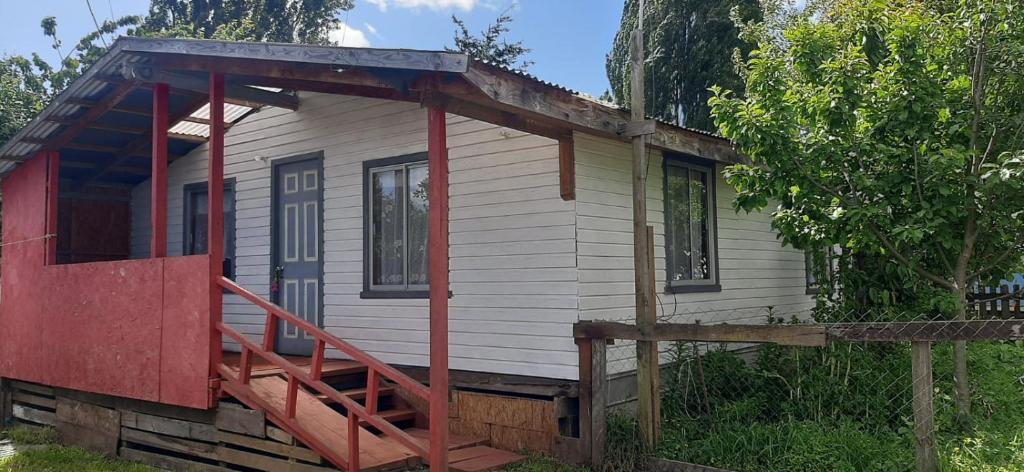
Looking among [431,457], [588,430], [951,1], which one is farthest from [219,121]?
[951,1]

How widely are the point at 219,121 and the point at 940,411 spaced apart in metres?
6.17

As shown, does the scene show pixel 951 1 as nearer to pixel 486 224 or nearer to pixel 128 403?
pixel 486 224

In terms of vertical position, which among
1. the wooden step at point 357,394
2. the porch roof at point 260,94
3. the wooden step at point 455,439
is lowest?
the wooden step at point 455,439

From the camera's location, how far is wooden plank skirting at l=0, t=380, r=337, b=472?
5.92 metres

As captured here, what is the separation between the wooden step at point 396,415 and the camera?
269 inches

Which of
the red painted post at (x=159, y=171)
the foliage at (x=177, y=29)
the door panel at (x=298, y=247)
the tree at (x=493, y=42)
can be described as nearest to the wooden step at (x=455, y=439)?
the door panel at (x=298, y=247)

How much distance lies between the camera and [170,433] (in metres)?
6.63

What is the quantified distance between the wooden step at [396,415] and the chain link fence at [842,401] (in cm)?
178

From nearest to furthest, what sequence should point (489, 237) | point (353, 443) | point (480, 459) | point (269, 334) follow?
1. point (353, 443)
2. point (269, 334)
3. point (480, 459)
4. point (489, 237)

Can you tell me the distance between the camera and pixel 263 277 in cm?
874

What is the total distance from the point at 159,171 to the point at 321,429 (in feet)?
8.54

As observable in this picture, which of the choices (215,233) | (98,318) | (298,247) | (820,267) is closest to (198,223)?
(298,247)

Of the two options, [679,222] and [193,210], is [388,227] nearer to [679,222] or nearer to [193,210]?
[679,222]

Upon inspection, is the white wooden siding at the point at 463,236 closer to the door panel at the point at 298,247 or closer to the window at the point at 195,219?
the door panel at the point at 298,247
